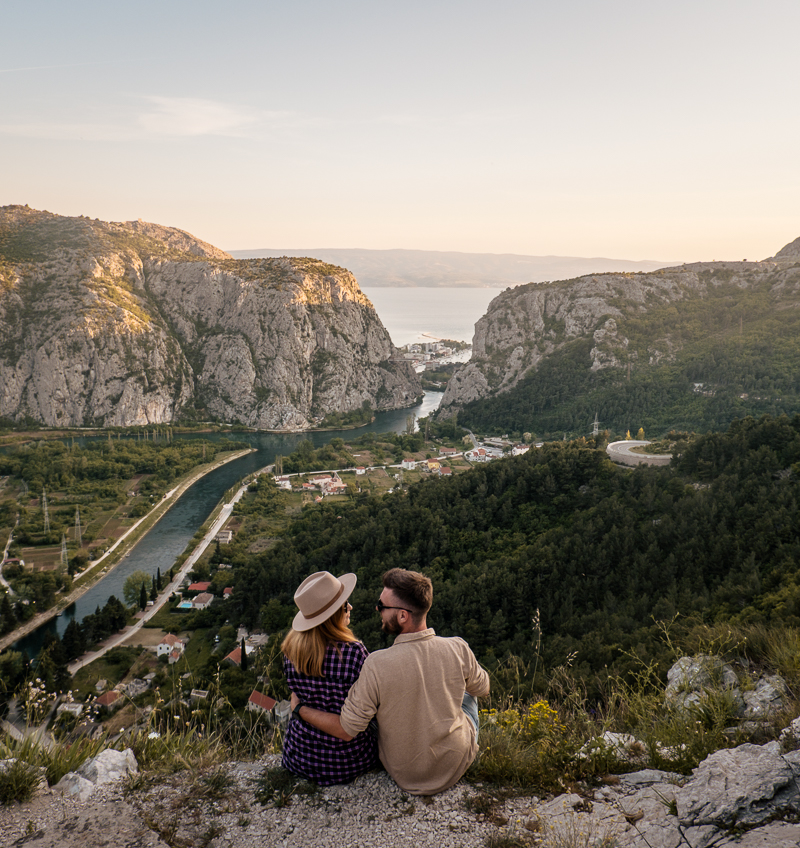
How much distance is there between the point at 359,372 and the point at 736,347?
46.9m

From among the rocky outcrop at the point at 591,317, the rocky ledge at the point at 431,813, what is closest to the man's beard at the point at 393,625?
the rocky ledge at the point at 431,813

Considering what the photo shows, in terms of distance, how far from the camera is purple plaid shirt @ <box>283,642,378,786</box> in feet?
8.58

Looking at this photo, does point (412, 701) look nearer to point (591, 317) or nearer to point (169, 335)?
point (591, 317)

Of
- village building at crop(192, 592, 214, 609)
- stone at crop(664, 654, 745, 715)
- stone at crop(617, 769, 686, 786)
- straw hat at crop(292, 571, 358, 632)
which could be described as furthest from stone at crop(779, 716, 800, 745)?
village building at crop(192, 592, 214, 609)

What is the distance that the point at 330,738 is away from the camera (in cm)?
262

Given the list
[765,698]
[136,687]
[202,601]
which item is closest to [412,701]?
[765,698]

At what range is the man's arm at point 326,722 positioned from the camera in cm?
254

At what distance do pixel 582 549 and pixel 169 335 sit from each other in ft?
232

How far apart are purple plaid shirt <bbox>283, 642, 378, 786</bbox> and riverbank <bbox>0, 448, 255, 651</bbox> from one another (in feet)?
76.5

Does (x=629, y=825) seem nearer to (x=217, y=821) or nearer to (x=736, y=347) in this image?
(x=217, y=821)

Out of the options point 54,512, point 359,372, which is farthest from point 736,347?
point 54,512

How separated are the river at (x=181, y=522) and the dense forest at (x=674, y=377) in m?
17.3

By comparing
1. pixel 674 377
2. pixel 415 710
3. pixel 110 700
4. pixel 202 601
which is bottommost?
pixel 202 601

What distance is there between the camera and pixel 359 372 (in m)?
80.6
